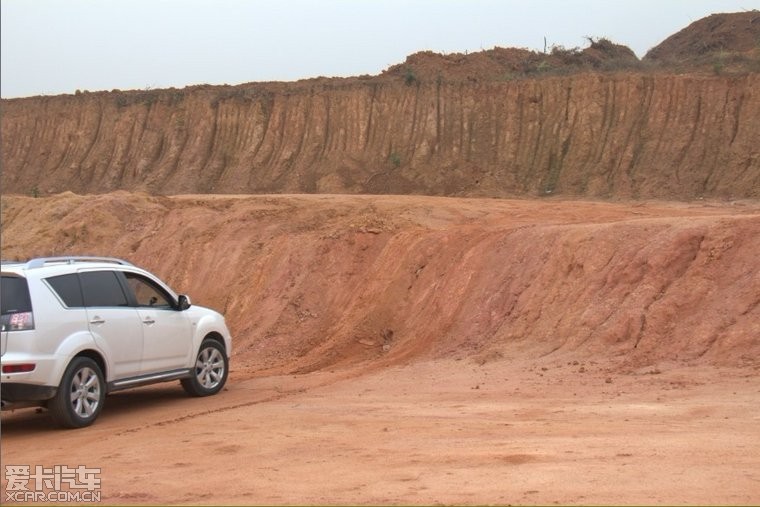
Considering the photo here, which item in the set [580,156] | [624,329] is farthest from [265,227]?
[580,156]

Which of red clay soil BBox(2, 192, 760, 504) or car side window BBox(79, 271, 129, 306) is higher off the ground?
car side window BBox(79, 271, 129, 306)

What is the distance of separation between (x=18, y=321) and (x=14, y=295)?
0.31 metres

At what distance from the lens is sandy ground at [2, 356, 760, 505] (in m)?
5.95

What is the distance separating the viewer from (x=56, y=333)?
332 inches

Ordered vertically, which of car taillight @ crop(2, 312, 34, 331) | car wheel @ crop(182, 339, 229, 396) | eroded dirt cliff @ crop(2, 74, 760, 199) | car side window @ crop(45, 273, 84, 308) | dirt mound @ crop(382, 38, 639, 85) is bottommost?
car wheel @ crop(182, 339, 229, 396)

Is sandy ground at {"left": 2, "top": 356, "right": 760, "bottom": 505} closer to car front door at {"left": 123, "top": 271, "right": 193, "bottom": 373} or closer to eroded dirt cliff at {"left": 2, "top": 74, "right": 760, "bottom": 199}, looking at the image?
car front door at {"left": 123, "top": 271, "right": 193, "bottom": 373}

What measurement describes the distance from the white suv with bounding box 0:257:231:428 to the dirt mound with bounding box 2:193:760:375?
3584 millimetres

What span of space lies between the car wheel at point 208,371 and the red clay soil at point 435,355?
29 centimetres

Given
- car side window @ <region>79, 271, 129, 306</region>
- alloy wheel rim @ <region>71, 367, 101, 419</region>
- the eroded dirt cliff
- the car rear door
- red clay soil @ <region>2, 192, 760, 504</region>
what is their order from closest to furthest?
red clay soil @ <region>2, 192, 760, 504</region> < alloy wheel rim @ <region>71, 367, 101, 419</region> < the car rear door < car side window @ <region>79, 271, 129, 306</region> < the eroded dirt cliff

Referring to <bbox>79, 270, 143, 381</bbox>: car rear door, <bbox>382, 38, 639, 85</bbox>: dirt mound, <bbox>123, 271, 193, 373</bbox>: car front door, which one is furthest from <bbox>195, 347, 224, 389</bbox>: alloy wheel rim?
<bbox>382, 38, 639, 85</bbox>: dirt mound

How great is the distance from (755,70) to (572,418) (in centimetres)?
2239

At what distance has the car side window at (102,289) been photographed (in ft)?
29.9

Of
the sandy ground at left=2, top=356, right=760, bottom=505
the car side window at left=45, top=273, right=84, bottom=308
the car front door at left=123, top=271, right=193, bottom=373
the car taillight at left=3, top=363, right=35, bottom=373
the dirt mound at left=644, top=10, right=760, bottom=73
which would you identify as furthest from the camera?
→ the dirt mound at left=644, top=10, right=760, bottom=73

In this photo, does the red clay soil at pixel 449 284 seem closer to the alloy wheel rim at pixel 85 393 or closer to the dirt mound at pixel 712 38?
the alloy wheel rim at pixel 85 393
